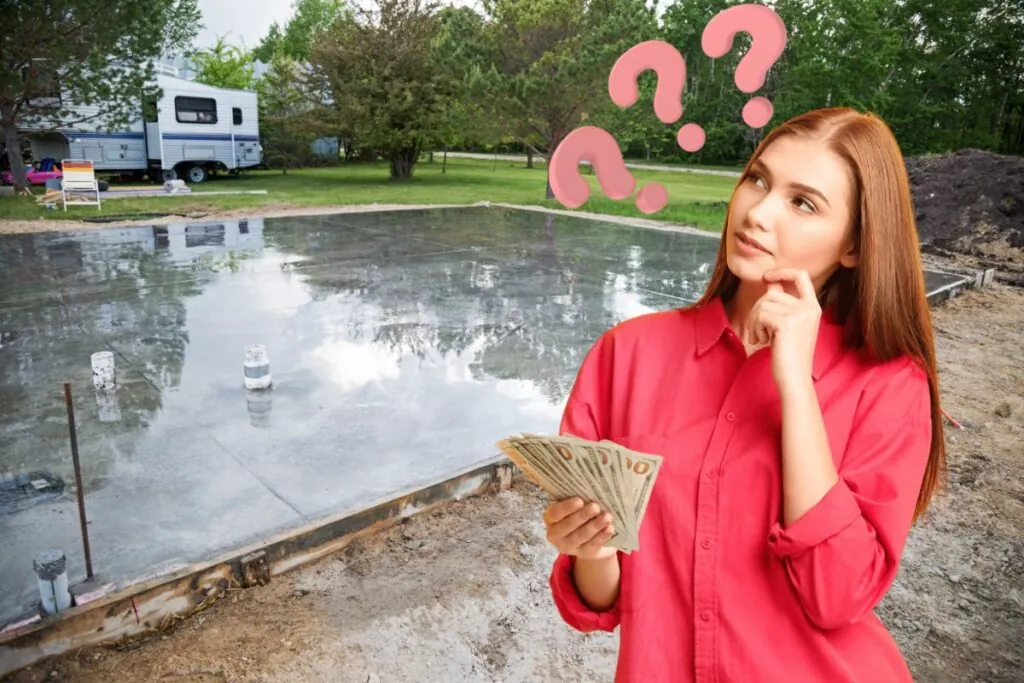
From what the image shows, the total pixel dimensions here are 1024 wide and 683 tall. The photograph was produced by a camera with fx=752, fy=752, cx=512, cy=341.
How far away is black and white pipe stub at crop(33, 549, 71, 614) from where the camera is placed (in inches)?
95.2

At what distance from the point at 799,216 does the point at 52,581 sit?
2543 mm

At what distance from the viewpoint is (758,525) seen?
1006 mm

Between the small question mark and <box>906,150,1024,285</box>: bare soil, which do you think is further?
<box>906,150,1024,285</box>: bare soil

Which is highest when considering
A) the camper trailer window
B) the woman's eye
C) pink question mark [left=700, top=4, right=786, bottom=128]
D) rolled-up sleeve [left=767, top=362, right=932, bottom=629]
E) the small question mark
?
the camper trailer window

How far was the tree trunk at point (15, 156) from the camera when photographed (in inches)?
599

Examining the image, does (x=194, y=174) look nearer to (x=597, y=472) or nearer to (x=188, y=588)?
(x=188, y=588)

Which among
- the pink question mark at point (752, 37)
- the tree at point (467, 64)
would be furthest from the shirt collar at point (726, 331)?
the tree at point (467, 64)

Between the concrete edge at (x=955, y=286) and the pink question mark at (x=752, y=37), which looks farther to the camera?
the concrete edge at (x=955, y=286)

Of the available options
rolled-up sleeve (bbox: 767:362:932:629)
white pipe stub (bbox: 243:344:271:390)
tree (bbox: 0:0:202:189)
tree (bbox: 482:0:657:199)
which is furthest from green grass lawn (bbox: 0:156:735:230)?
rolled-up sleeve (bbox: 767:362:932:629)

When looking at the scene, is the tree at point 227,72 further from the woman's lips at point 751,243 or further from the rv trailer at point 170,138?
the woman's lips at point 751,243

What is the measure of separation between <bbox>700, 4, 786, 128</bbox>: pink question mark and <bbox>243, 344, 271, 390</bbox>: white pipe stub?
154 inches

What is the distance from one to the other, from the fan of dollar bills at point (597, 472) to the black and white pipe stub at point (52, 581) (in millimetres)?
2130

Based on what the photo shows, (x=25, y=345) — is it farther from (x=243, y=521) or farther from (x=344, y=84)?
(x=344, y=84)

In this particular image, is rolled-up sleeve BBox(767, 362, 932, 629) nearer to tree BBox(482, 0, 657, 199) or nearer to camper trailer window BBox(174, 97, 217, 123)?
tree BBox(482, 0, 657, 199)
